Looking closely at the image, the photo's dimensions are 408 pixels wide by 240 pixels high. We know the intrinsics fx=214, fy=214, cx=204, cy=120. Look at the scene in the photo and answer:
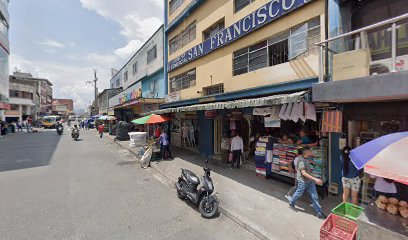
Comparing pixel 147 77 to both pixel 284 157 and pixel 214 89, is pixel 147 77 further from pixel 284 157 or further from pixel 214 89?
pixel 284 157

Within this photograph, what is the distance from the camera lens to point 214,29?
12039 mm

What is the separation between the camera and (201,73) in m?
12.7

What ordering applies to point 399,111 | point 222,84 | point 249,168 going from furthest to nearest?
point 222,84, point 249,168, point 399,111

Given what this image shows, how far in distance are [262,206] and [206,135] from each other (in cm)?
688

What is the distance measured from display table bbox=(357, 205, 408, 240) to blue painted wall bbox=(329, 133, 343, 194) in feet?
8.33

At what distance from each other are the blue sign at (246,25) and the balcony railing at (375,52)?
2602 mm

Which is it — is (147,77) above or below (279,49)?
above

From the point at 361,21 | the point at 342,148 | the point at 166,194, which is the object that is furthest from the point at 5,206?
the point at 361,21

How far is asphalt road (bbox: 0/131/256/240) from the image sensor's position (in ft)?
14.9

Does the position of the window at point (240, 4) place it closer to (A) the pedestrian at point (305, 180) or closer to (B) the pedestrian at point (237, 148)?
(B) the pedestrian at point (237, 148)

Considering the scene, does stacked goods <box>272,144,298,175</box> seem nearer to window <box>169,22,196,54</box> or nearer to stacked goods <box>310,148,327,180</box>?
stacked goods <box>310,148,327,180</box>

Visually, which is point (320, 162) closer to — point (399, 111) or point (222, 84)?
point (399, 111)

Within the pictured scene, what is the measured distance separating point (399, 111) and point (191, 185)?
5.50 metres

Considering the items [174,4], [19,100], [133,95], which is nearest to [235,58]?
[174,4]
